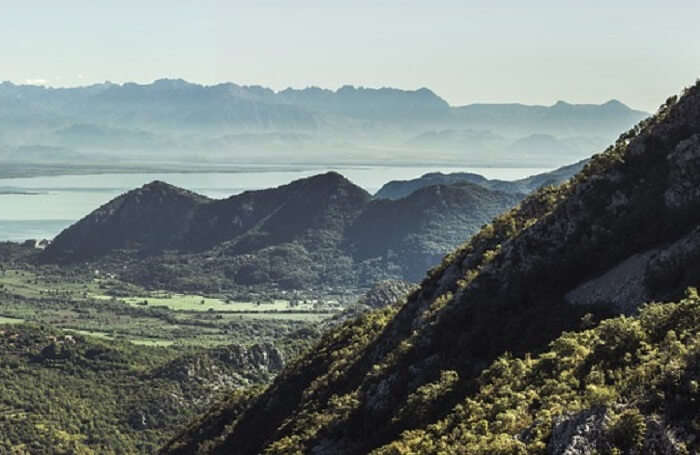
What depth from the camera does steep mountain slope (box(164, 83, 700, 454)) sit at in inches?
1027

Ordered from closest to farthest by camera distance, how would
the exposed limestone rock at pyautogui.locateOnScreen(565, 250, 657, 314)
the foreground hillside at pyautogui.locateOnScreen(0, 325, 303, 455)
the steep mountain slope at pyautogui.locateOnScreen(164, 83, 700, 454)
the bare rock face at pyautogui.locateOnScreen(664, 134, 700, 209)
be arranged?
the steep mountain slope at pyautogui.locateOnScreen(164, 83, 700, 454) < the exposed limestone rock at pyautogui.locateOnScreen(565, 250, 657, 314) < the bare rock face at pyautogui.locateOnScreen(664, 134, 700, 209) < the foreground hillside at pyautogui.locateOnScreen(0, 325, 303, 455)

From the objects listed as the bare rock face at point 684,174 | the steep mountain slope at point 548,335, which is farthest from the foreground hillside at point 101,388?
the bare rock face at point 684,174

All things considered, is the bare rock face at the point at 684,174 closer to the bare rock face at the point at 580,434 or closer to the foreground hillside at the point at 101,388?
the bare rock face at the point at 580,434

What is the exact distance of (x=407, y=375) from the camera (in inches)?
1799

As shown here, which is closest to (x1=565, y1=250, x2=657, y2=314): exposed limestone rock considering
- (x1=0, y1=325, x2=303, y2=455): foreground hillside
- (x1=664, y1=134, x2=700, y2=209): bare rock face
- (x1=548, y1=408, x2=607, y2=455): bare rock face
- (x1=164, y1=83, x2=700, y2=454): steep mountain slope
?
(x1=164, y1=83, x2=700, y2=454): steep mountain slope

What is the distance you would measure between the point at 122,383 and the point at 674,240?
148428mm

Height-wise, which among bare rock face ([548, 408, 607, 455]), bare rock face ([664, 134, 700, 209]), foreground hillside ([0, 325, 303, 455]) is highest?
bare rock face ([664, 134, 700, 209])

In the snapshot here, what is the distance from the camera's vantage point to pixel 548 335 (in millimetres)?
39156

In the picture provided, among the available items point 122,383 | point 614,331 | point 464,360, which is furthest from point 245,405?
point 122,383

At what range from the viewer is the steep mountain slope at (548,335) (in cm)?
2609

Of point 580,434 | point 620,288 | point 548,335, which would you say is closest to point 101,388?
point 548,335

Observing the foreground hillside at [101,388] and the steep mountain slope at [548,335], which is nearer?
the steep mountain slope at [548,335]

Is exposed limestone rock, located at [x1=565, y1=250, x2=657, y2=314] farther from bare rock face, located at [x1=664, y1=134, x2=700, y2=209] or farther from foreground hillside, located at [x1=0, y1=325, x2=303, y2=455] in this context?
foreground hillside, located at [x1=0, y1=325, x2=303, y2=455]

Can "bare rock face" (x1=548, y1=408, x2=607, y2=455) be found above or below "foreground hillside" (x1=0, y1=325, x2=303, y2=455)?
above
